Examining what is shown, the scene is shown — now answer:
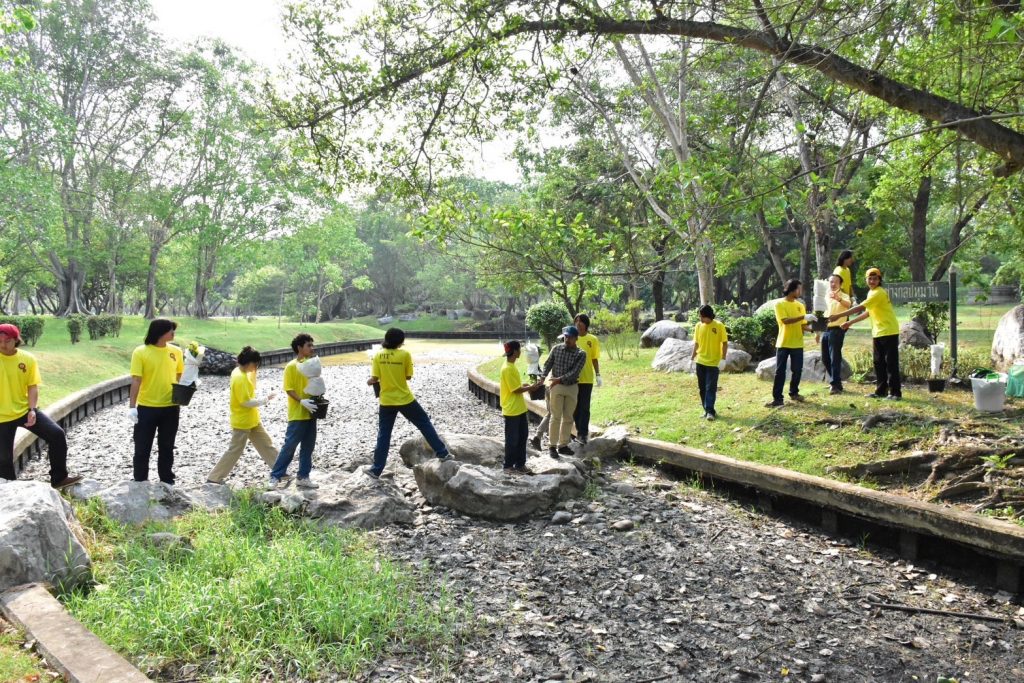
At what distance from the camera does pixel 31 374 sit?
278 inches

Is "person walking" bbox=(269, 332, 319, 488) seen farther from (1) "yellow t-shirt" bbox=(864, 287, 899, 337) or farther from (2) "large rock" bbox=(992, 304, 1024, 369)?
(2) "large rock" bbox=(992, 304, 1024, 369)

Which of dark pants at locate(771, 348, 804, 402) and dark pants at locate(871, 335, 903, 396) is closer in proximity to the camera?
dark pants at locate(871, 335, 903, 396)

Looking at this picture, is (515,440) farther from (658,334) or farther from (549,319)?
(658,334)

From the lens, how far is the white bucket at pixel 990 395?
26.9 feet

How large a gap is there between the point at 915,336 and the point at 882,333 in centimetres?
504

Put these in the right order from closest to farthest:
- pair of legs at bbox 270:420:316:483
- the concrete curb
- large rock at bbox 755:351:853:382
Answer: the concrete curb
pair of legs at bbox 270:420:316:483
large rock at bbox 755:351:853:382

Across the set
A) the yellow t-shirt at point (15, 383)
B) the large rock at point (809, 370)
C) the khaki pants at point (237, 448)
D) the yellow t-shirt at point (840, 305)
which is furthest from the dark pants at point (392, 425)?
the large rock at point (809, 370)

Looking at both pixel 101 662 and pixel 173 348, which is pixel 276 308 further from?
pixel 101 662

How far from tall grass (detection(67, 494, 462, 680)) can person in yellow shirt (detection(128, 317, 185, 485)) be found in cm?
142

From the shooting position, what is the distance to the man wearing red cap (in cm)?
687

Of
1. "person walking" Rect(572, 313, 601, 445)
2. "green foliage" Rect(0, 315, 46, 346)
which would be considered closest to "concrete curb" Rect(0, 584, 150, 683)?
"person walking" Rect(572, 313, 601, 445)

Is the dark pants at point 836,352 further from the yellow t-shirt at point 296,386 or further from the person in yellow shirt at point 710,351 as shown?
the yellow t-shirt at point 296,386

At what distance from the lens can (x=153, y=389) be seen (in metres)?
7.21

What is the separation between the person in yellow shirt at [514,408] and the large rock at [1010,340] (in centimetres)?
741
